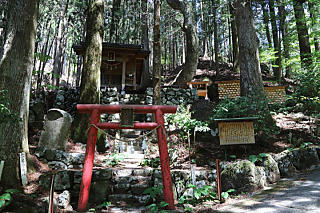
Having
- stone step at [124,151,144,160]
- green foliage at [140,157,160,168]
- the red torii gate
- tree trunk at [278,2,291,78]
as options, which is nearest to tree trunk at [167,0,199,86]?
tree trunk at [278,2,291,78]

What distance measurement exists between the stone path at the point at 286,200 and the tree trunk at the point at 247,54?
3.55 meters

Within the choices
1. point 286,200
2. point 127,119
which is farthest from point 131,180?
point 286,200

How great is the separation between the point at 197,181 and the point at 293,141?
3.61 m

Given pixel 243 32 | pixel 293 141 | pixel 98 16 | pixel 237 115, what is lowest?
pixel 293 141

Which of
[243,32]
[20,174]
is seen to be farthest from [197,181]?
[243,32]

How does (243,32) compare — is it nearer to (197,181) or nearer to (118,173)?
(197,181)

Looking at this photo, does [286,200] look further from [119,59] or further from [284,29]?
[284,29]

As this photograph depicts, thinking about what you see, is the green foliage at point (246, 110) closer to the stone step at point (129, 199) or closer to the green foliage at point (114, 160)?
the stone step at point (129, 199)

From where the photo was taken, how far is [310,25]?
11641mm

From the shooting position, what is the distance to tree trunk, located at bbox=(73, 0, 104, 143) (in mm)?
7422

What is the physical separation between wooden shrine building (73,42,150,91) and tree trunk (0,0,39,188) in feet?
19.6

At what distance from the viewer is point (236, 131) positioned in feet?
19.0

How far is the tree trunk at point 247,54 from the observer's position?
7691 mm

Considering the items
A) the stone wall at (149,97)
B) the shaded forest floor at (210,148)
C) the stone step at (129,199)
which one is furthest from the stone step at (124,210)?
the stone wall at (149,97)
